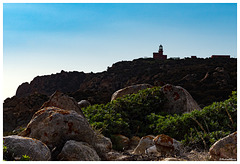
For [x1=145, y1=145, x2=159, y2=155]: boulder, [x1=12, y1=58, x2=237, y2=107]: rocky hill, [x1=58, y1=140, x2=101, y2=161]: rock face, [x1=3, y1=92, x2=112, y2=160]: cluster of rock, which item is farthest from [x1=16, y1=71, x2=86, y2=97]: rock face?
[x1=58, y1=140, x2=101, y2=161]: rock face

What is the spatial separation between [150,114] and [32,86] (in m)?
70.8

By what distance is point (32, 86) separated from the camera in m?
77.4

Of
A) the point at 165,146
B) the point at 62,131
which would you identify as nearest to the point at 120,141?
the point at 165,146

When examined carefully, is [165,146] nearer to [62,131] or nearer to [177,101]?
[62,131]

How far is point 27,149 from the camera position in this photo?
461 cm

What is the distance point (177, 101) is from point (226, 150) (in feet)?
18.9

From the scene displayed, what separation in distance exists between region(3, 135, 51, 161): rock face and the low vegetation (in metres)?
3.20

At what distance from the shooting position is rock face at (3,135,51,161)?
4.56 m

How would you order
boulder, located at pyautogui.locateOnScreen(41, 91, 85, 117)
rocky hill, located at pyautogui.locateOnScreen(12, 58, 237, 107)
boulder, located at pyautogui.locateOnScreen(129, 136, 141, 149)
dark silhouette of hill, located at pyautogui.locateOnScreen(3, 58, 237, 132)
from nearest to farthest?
boulder, located at pyautogui.locateOnScreen(41, 91, 85, 117) < boulder, located at pyautogui.locateOnScreen(129, 136, 141, 149) < dark silhouette of hill, located at pyautogui.locateOnScreen(3, 58, 237, 132) < rocky hill, located at pyautogui.locateOnScreen(12, 58, 237, 107)

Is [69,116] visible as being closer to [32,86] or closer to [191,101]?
[191,101]

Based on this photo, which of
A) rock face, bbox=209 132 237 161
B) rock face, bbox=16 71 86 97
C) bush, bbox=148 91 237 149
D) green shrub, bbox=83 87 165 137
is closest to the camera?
rock face, bbox=209 132 237 161

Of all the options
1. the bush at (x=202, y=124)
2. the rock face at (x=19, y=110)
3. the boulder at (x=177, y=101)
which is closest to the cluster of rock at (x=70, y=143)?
the bush at (x=202, y=124)

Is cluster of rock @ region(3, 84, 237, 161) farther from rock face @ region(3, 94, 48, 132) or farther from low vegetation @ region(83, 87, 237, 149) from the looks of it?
rock face @ region(3, 94, 48, 132)

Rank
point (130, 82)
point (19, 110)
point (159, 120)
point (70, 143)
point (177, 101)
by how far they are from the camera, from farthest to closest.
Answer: point (130, 82), point (19, 110), point (177, 101), point (159, 120), point (70, 143)
